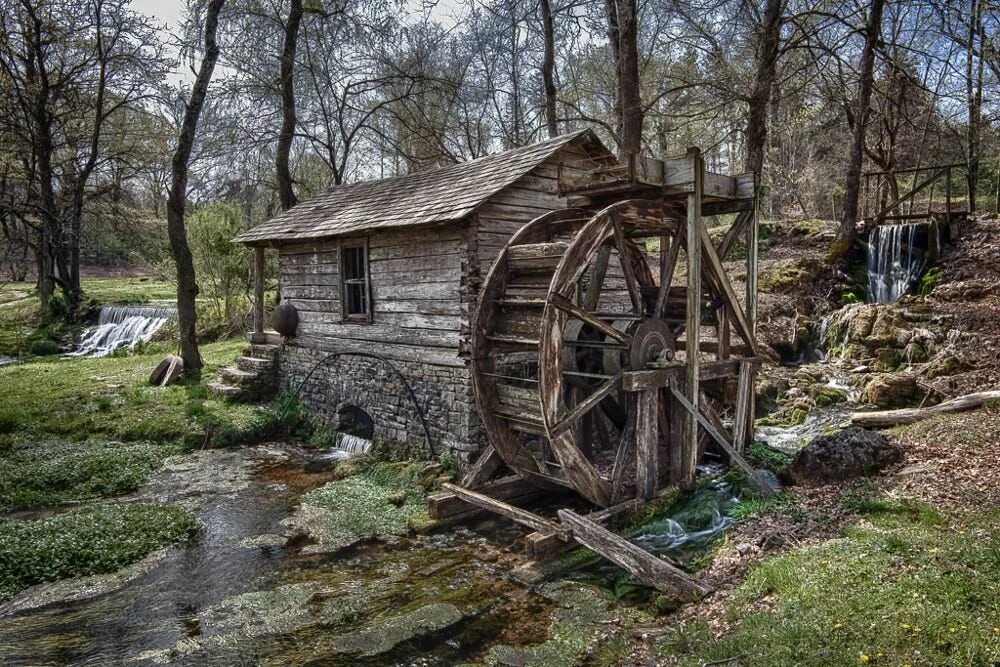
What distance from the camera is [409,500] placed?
7.84 meters

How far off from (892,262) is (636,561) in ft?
38.2

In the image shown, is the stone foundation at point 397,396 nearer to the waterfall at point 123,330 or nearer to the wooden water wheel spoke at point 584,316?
the wooden water wheel spoke at point 584,316

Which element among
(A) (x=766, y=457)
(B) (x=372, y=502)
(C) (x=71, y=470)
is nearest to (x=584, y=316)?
(A) (x=766, y=457)

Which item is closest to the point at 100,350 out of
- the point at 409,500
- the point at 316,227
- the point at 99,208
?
the point at 99,208

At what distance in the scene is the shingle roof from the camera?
855 cm

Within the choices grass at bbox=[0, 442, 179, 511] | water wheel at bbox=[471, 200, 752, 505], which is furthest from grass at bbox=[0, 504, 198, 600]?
water wheel at bbox=[471, 200, 752, 505]

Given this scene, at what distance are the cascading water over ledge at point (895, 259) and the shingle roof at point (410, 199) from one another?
842 centimetres

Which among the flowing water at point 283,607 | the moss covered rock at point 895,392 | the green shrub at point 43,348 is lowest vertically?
the flowing water at point 283,607

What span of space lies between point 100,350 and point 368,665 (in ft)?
59.3

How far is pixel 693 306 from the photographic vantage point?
710 centimetres

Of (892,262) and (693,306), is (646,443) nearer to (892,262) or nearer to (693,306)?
(693,306)

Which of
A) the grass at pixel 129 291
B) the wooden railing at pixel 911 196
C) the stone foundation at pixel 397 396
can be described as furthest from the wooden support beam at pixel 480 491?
the grass at pixel 129 291

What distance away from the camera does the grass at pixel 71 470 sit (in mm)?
7945

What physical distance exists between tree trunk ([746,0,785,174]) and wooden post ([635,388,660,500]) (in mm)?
6363
